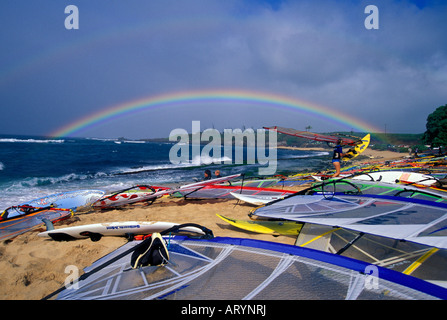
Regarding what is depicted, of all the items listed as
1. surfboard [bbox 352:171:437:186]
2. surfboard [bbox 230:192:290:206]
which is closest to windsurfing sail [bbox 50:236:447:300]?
surfboard [bbox 230:192:290:206]

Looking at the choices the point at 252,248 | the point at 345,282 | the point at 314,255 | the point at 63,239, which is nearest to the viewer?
the point at 345,282

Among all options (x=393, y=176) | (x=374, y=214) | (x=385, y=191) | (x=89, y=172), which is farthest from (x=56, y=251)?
(x=89, y=172)

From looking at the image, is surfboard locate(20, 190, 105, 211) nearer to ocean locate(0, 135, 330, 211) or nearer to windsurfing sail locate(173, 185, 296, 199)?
ocean locate(0, 135, 330, 211)

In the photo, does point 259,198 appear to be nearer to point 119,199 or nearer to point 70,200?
point 119,199
